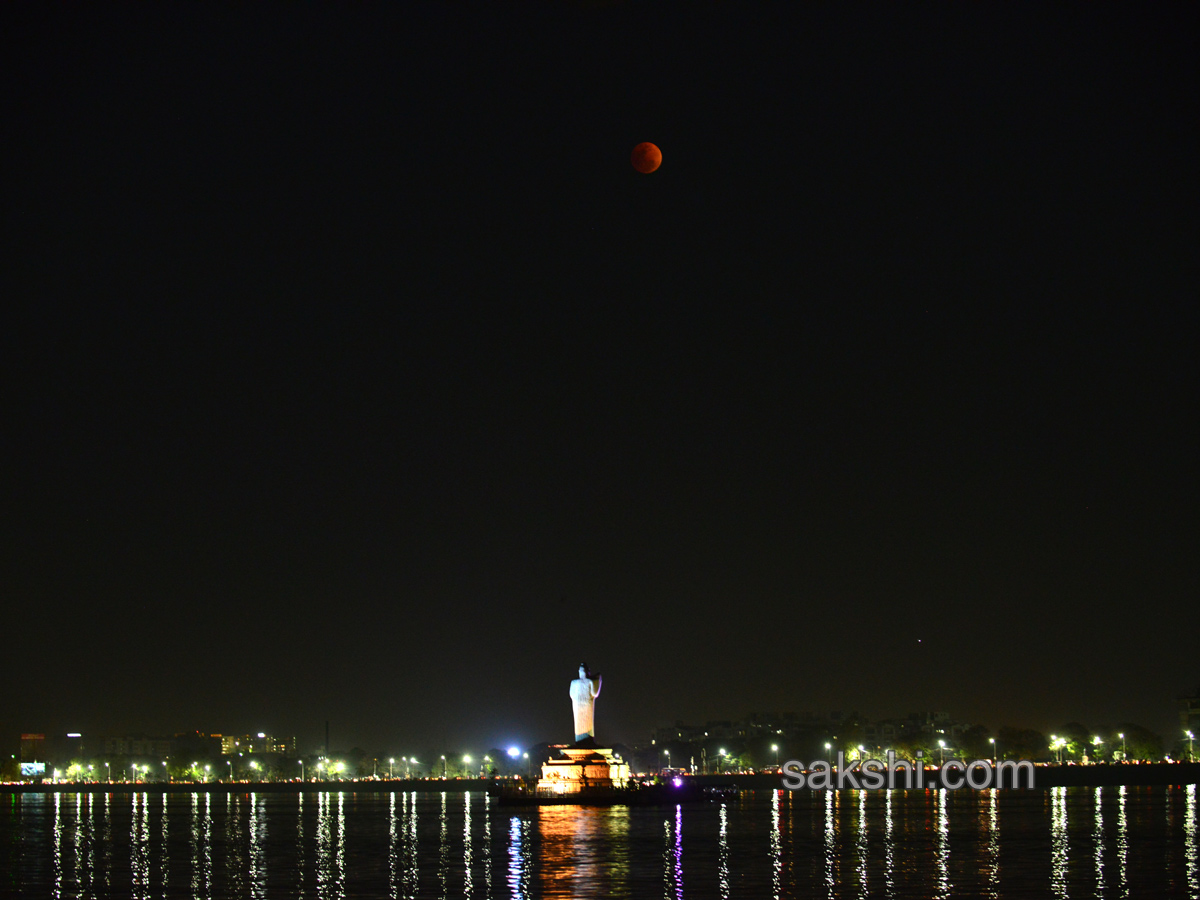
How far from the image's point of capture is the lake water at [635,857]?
31.6 m

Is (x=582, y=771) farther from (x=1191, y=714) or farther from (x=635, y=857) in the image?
(x=1191, y=714)

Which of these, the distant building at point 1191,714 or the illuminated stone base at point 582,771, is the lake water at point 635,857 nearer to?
the illuminated stone base at point 582,771

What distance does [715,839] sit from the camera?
48781 millimetres

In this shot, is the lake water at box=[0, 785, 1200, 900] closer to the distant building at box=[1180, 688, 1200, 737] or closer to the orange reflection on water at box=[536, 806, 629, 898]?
the orange reflection on water at box=[536, 806, 629, 898]

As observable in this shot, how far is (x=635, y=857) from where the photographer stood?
39.4m

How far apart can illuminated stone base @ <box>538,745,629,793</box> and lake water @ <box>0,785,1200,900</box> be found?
10.1 metres

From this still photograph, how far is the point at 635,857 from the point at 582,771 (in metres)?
42.2

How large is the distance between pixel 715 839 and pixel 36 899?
2434 cm

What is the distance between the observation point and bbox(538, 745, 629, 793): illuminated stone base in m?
80.6

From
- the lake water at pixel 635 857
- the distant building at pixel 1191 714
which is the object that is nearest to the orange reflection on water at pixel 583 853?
the lake water at pixel 635 857

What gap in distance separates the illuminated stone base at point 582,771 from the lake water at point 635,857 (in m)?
10.1

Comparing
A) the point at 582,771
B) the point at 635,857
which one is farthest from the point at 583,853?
the point at 582,771

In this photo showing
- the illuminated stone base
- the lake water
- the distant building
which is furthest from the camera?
the distant building

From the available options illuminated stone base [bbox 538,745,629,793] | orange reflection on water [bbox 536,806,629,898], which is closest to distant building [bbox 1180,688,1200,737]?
illuminated stone base [bbox 538,745,629,793]
